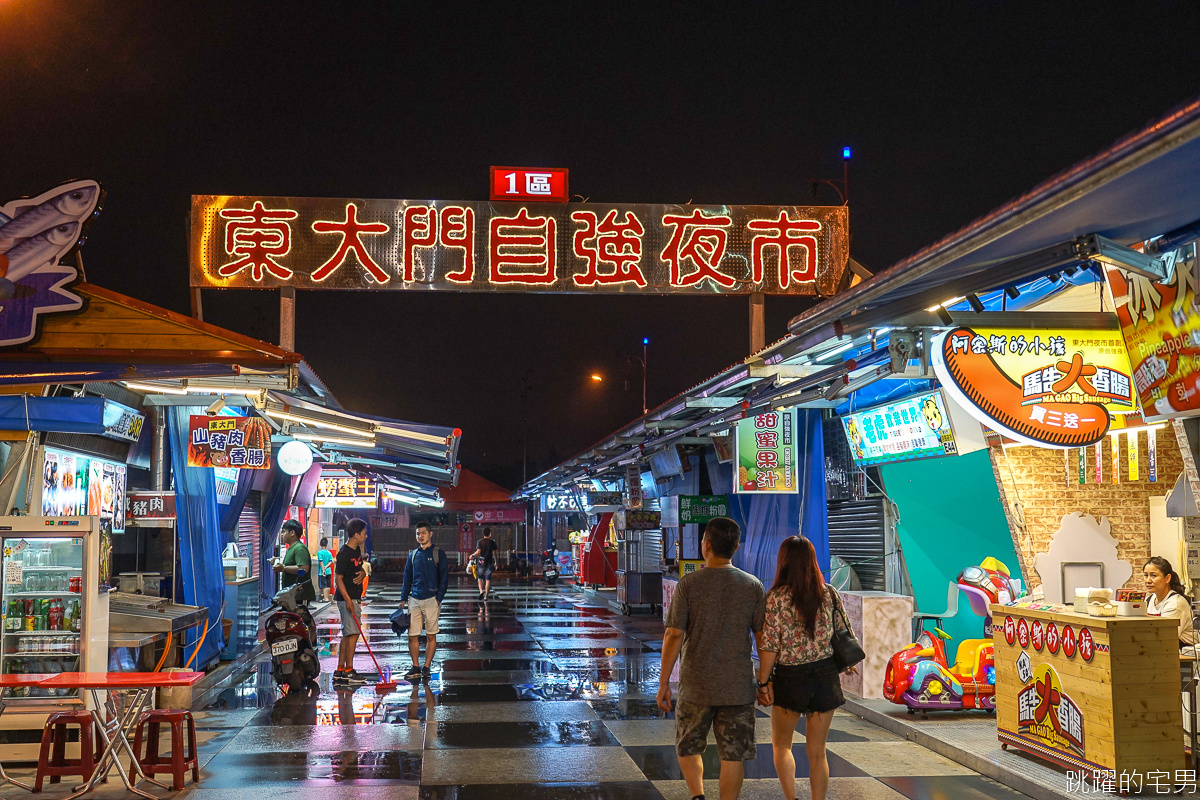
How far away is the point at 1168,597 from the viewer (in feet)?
25.7

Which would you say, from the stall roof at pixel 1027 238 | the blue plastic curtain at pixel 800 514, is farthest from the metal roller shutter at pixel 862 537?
the stall roof at pixel 1027 238

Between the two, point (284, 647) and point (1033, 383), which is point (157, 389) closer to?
point (284, 647)

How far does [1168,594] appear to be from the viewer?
7.87m

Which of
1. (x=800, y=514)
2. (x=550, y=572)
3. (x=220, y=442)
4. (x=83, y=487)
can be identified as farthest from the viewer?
(x=550, y=572)

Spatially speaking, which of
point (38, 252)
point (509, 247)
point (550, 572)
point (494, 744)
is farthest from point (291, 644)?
point (550, 572)

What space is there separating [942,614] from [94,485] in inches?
364

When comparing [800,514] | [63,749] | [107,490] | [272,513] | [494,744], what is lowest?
[494,744]

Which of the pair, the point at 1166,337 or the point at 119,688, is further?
the point at 119,688

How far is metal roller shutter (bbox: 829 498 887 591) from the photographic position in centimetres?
1234

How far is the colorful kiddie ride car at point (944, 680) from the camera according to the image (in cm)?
931

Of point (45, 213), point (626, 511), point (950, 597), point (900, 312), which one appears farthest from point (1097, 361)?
point (626, 511)

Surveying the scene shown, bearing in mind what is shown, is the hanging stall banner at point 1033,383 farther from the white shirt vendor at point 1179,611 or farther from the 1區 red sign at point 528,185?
the 1區 red sign at point 528,185

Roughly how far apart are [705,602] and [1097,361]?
3.17 meters

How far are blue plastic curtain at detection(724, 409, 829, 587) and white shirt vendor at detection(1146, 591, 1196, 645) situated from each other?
17.1ft
